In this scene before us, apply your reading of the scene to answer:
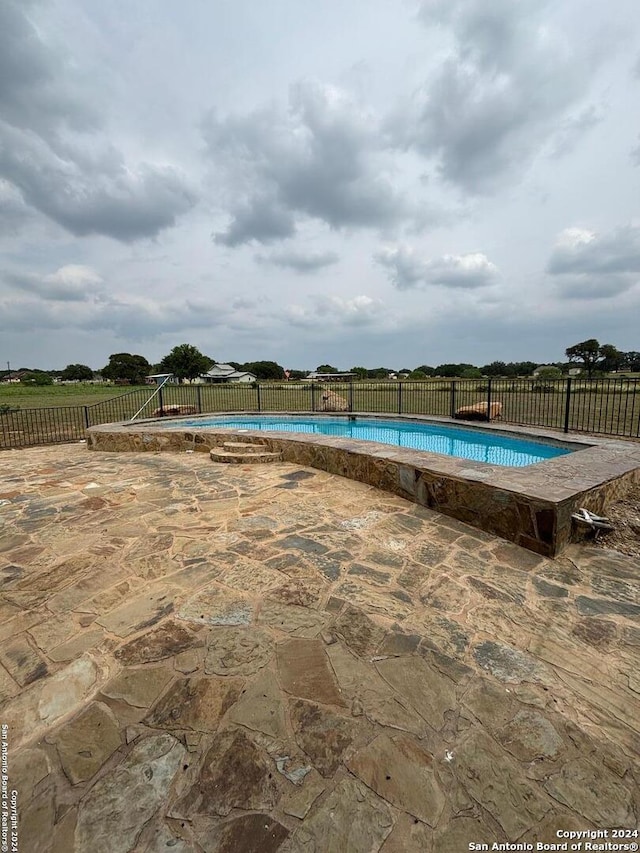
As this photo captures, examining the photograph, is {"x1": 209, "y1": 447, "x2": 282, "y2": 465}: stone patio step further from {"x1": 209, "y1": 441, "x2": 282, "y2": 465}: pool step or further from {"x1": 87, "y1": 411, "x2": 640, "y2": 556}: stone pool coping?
{"x1": 87, "y1": 411, "x2": 640, "y2": 556}: stone pool coping

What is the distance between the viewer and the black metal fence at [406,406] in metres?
8.93

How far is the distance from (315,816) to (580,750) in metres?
1.01

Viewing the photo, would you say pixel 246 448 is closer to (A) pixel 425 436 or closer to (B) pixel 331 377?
(A) pixel 425 436

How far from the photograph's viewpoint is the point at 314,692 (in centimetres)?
160

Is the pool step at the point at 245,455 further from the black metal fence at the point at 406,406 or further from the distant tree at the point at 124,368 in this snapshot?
the distant tree at the point at 124,368

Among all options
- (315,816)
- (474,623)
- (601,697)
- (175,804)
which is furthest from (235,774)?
(601,697)

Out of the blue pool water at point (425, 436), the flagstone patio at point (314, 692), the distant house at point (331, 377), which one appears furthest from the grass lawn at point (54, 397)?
the flagstone patio at point (314, 692)

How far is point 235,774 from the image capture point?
1266 mm

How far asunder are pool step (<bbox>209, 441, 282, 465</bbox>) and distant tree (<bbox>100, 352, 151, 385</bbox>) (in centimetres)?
7396

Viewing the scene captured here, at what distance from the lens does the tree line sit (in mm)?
39938

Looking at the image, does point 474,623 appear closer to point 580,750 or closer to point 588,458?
point 580,750

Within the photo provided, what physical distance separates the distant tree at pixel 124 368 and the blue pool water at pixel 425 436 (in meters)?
69.1

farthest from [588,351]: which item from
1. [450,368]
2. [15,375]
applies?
[15,375]

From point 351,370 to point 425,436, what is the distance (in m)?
42.8
